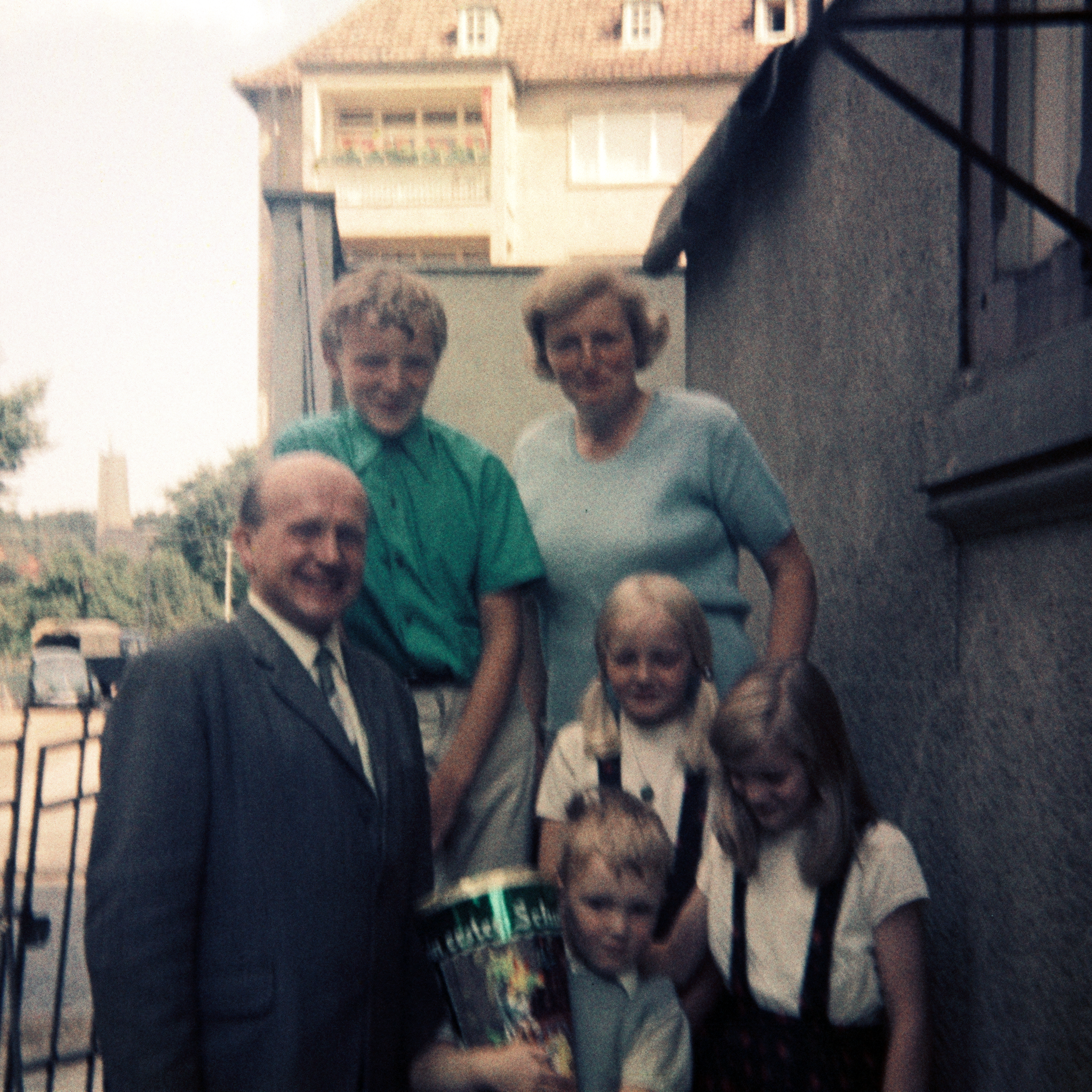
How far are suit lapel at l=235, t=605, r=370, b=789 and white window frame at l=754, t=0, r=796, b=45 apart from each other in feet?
91.4

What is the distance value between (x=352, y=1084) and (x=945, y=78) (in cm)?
226

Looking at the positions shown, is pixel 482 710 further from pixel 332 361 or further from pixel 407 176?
pixel 407 176

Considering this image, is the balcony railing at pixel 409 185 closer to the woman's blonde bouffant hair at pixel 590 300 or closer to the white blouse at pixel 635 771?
the woman's blonde bouffant hair at pixel 590 300

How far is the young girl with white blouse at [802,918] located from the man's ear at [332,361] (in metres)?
0.96

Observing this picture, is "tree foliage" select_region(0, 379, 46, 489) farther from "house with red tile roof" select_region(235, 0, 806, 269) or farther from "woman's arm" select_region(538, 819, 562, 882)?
"woman's arm" select_region(538, 819, 562, 882)

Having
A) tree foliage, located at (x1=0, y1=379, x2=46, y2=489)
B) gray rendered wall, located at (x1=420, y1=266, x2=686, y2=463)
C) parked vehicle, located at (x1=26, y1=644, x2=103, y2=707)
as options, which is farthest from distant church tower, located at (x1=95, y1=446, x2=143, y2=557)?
gray rendered wall, located at (x1=420, y1=266, x2=686, y2=463)

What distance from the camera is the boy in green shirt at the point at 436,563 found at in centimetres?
232

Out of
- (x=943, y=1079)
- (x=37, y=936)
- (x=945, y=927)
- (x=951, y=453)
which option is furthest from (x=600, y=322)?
(x=37, y=936)

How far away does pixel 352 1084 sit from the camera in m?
1.81

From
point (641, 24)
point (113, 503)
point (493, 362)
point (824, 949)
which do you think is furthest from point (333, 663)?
point (113, 503)

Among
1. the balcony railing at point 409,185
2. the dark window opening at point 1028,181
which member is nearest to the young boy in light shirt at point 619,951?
the dark window opening at point 1028,181

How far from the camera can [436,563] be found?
235 cm

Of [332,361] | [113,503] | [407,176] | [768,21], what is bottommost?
[332,361]

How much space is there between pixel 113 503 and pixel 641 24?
8950cm
